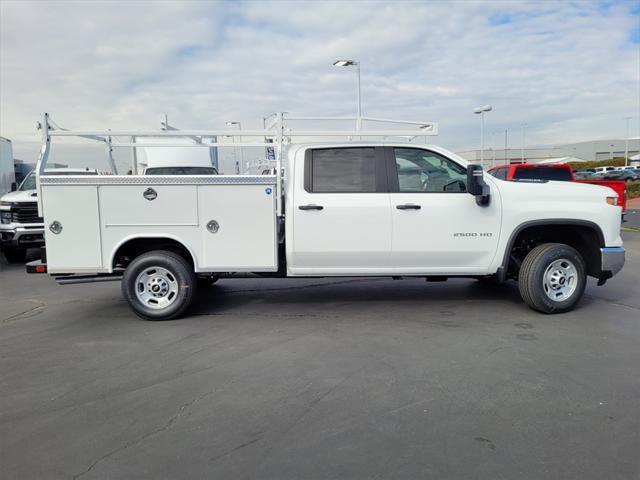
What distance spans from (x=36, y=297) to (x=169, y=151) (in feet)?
19.6

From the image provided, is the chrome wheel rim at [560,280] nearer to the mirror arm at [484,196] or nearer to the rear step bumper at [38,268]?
the mirror arm at [484,196]

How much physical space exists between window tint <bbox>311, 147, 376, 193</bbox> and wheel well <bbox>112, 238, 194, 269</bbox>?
5.86 ft

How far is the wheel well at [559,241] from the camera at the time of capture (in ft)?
21.7

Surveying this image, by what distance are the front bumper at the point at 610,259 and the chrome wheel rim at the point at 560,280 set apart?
331mm

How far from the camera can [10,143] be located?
18781 millimetres

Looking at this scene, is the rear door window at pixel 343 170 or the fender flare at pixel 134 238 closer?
the fender flare at pixel 134 238

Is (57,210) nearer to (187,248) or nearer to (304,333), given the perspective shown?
(187,248)

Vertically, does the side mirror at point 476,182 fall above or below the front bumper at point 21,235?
above

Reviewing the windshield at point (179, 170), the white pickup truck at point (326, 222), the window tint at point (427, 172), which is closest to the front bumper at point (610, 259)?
the white pickup truck at point (326, 222)

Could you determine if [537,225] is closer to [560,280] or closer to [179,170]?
[560,280]

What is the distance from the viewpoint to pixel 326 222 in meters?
6.32

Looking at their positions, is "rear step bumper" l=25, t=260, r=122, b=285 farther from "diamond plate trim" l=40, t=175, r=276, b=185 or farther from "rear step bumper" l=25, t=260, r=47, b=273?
"diamond plate trim" l=40, t=175, r=276, b=185

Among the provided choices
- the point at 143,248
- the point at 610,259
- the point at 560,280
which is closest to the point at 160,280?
the point at 143,248

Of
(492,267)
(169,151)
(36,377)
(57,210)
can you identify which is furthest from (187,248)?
(169,151)
